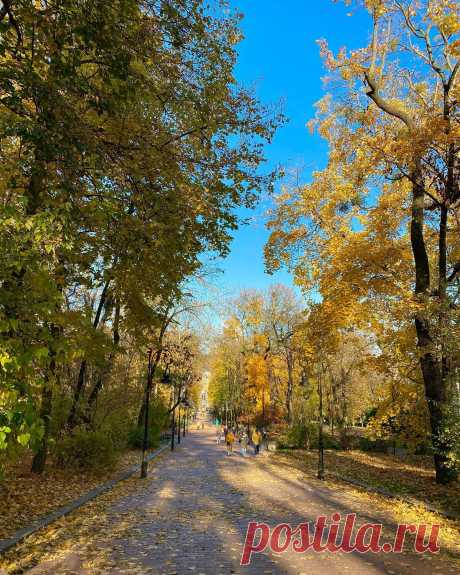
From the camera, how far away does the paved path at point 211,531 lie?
5.99m

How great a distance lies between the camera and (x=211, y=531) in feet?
26.0

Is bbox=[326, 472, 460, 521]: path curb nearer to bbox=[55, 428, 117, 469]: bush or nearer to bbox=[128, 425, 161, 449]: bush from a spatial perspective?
bbox=[55, 428, 117, 469]: bush

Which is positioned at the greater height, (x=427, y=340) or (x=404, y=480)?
(x=427, y=340)

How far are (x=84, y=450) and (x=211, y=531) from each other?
7.36 m

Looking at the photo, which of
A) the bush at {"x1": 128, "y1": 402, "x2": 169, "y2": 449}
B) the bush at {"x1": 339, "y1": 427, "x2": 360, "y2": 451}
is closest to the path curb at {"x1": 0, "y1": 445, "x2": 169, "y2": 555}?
the bush at {"x1": 128, "y1": 402, "x2": 169, "y2": 449}

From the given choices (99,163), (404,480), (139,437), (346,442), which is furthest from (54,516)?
(346,442)

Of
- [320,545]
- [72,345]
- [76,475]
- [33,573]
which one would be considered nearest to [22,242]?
[72,345]

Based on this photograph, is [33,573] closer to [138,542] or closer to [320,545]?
Result: [138,542]

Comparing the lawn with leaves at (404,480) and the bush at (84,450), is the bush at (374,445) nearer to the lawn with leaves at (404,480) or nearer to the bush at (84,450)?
the lawn with leaves at (404,480)

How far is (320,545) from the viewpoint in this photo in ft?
23.6

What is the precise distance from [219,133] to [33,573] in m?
8.05

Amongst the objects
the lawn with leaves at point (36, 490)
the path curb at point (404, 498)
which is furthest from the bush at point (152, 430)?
the path curb at point (404, 498)

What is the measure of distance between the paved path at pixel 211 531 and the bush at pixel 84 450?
180 cm

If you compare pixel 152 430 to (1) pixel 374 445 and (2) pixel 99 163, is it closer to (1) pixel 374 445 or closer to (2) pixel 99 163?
(1) pixel 374 445
